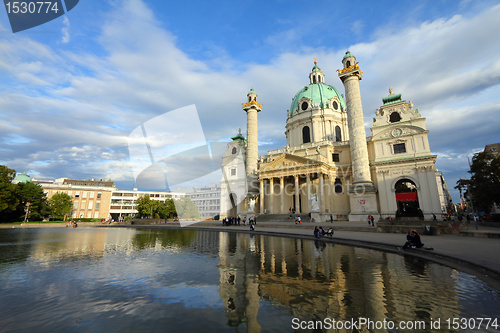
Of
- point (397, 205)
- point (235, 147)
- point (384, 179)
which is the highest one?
point (235, 147)

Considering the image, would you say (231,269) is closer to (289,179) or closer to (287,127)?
(289,179)

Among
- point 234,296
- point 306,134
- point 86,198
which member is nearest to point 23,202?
point 86,198

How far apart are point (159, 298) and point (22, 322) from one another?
7.93ft

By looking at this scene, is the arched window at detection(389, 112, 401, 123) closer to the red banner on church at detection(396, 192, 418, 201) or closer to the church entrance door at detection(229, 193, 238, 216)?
the red banner on church at detection(396, 192, 418, 201)

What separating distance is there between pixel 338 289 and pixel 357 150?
33.8m

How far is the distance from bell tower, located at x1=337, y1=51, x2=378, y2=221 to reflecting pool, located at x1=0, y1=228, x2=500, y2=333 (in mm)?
26416

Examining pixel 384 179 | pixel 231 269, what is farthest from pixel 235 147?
pixel 231 269

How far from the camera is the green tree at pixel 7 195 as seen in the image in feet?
127

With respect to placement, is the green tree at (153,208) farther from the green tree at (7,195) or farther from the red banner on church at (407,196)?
the red banner on church at (407,196)

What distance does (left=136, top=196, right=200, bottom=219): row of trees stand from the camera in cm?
6281

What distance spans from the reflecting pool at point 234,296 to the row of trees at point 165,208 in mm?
56921

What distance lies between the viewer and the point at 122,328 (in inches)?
159

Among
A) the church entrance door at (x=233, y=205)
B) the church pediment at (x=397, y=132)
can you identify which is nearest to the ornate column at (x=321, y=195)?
the church pediment at (x=397, y=132)

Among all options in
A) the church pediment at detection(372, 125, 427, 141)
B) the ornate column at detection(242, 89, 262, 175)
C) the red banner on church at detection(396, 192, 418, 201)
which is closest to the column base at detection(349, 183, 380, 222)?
the red banner on church at detection(396, 192, 418, 201)
